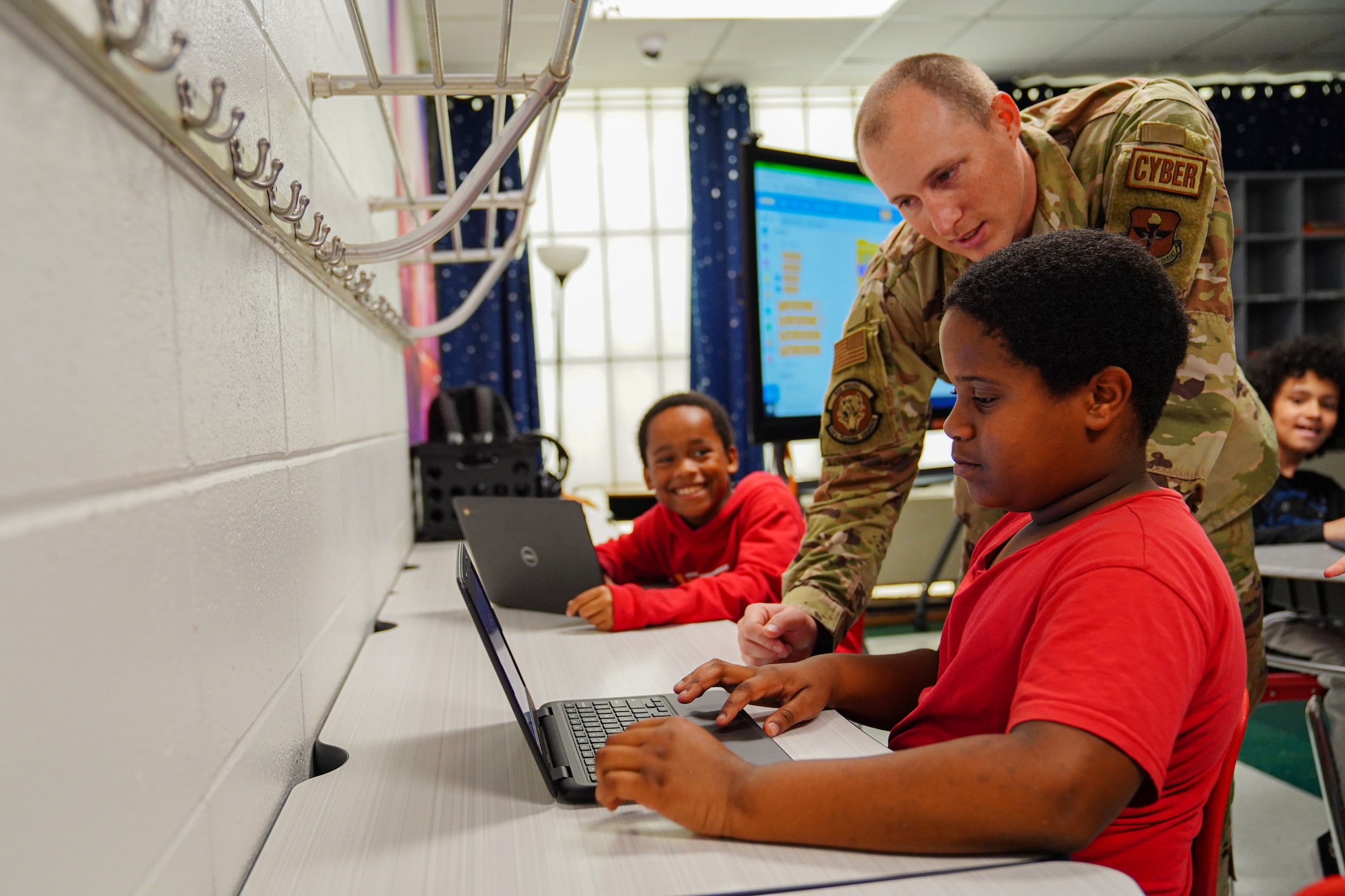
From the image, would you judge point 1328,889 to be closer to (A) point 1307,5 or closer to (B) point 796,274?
(B) point 796,274

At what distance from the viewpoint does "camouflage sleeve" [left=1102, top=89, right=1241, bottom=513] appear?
3.42 feet

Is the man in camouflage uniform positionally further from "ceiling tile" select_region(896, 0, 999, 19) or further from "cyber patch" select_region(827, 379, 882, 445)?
"ceiling tile" select_region(896, 0, 999, 19)

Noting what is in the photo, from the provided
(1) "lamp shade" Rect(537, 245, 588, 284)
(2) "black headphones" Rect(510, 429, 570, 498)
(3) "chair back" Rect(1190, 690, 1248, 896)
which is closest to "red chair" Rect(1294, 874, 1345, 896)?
(3) "chair back" Rect(1190, 690, 1248, 896)

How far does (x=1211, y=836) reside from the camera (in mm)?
804

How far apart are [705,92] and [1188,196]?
4231 millimetres

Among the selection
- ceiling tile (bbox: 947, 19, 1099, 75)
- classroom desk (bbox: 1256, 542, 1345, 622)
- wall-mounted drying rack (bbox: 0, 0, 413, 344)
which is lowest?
classroom desk (bbox: 1256, 542, 1345, 622)

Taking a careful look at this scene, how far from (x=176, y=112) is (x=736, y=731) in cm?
64

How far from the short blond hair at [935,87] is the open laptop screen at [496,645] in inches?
31.2

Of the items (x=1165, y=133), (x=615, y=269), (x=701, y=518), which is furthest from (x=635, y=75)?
(x=1165, y=133)

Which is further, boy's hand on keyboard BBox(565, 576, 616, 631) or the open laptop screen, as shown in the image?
boy's hand on keyboard BBox(565, 576, 616, 631)

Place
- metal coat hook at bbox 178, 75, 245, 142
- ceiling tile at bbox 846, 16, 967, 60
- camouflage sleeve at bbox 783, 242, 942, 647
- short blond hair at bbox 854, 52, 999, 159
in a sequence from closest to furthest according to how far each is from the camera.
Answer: metal coat hook at bbox 178, 75, 245, 142 → short blond hair at bbox 854, 52, 999, 159 → camouflage sleeve at bbox 783, 242, 942, 647 → ceiling tile at bbox 846, 16, 967, 60

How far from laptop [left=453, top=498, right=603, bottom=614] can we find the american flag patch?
46cm

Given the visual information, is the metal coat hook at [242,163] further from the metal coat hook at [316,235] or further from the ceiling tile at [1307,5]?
the ceiling tile at [1307,5]

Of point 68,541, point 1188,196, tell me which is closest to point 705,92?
point 1188,196
